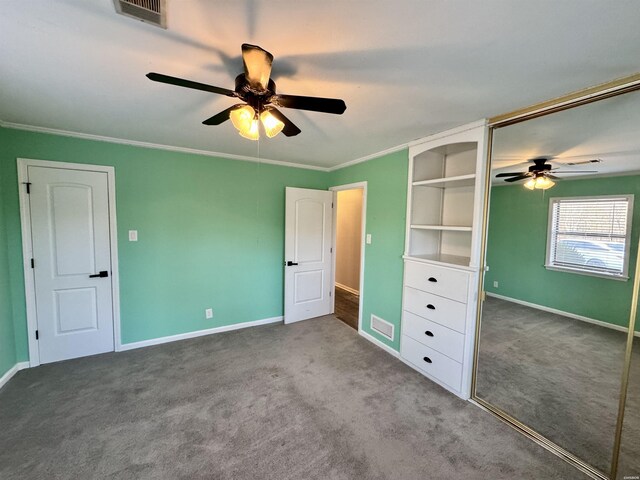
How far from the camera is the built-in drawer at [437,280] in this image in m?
2.27

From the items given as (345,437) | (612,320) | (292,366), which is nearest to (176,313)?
(292,366)

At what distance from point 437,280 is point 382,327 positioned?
1.04 metres

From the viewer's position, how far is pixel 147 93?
1773 mm

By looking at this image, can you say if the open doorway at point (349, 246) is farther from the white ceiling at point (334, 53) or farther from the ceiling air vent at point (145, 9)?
the ceiling air vent at point (145, 9)

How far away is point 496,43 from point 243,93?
1.26 m

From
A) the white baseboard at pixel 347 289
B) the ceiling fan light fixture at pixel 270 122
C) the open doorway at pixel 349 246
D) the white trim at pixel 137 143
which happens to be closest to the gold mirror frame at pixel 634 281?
the ceiling fan light fixture at pixel 270 122

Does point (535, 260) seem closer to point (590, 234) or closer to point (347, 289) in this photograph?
point (590, 234)

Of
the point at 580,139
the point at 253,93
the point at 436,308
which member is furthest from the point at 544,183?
the point at 253,93

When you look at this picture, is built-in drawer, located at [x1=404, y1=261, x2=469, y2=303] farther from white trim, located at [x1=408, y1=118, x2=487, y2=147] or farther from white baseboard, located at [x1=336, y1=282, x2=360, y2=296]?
white baseboard, located at [x1=336, y1=282, x2=360, y2=296]

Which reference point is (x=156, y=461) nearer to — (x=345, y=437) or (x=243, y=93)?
(x=345, y=437)

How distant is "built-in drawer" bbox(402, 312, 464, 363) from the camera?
7.55 feet

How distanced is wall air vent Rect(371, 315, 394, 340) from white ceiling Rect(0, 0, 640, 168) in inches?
87.3

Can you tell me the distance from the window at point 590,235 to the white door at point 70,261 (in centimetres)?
426

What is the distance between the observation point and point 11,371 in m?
2.48
